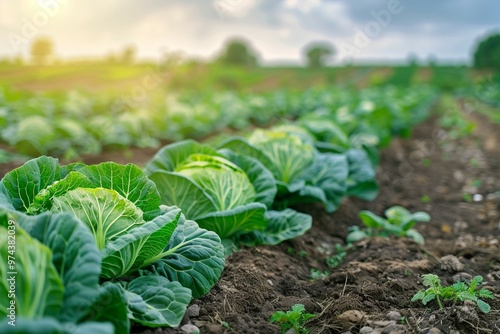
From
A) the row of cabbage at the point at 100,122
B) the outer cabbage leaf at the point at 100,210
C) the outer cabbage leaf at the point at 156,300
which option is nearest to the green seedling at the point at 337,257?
the outer cabbage leaf at the point at 156,300

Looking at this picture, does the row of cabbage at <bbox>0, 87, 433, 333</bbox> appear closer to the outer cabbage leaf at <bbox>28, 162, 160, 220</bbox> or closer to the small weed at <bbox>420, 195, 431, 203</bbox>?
the outer cabbage leaf at <bbox>28, 162, 160, 220</bbox>

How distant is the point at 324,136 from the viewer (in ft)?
26.0

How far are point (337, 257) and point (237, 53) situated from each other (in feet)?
198

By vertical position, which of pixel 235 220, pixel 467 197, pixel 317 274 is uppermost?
pixel 235 220

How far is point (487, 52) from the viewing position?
55.2 m

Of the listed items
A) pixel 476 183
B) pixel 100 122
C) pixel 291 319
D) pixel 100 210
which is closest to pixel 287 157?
pixel 291 319

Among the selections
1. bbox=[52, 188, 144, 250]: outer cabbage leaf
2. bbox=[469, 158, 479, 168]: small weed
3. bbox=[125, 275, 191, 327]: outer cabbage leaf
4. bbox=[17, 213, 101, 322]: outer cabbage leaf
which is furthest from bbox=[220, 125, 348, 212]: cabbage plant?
bbox=[469, 158, 479, 168]: small weed

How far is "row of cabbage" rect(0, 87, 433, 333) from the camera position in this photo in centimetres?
230

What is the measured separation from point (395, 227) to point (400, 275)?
1.29 meters

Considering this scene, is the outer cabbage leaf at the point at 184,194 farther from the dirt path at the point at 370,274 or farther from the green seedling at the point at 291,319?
the green seedling at the point at 291,319

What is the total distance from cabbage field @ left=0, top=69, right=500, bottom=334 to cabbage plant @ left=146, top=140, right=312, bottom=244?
0.01m

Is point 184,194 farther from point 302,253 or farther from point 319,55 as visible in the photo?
point 319,55

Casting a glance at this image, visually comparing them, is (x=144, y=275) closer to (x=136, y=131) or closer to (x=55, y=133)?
(x=55, y=133)

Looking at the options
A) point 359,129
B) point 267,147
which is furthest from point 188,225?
point 359,129
